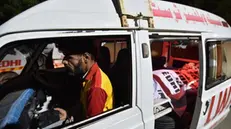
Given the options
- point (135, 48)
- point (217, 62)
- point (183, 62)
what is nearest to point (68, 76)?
point (135, 48)

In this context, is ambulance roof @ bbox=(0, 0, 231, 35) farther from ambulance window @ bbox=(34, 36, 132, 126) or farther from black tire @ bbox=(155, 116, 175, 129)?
black tire @ bbox=(155, 116, 175, 129)

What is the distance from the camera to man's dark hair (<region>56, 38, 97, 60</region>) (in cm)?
221

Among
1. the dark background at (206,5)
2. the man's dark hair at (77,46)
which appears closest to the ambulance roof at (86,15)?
the man's dark hair at (77,46)

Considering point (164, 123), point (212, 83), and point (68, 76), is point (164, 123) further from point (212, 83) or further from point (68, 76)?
point (68, 76)

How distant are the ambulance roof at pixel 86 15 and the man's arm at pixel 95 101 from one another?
50 cm

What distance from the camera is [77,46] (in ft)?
7.93

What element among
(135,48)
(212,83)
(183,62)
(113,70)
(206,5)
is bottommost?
(212,83)

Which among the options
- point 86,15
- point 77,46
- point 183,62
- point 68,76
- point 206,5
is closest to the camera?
→ point 86,15

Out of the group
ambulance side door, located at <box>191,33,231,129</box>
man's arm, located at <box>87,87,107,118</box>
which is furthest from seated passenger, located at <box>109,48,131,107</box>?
ambulance side door, located at <box>191,33,231,129</box>

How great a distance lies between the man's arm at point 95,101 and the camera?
7.96 feet

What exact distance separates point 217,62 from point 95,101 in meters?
2.33

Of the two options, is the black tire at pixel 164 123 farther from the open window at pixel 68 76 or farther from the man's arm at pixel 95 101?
the man's arm at pixel 95 101

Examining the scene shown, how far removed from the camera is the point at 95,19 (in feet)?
7.58

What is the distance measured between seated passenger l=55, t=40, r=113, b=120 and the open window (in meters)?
0.05
